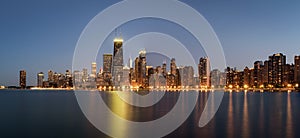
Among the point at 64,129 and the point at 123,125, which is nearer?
the point at 64,129

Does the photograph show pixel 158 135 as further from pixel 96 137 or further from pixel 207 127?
pixel 207 127

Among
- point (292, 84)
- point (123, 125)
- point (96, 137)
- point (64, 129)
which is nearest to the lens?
point (96, 137)

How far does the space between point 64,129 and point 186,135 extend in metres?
11.0

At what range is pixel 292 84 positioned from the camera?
634ft

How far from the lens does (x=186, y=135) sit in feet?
81.7

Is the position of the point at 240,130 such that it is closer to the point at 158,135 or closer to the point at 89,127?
the point at 158,135

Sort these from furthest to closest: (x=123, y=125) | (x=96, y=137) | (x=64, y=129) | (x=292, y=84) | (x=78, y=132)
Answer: (x=292, y=84)
(x=123, y=125)
(x=64, y=129)
(x=78, y=132)
(x=96, y=137)

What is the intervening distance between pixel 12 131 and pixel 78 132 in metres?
6.21

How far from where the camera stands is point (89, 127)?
29.0 meters

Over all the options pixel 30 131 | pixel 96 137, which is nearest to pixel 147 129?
pixel 96 137

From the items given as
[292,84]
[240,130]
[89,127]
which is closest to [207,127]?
[240,130]

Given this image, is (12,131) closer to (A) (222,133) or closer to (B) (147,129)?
(B) (147,129)

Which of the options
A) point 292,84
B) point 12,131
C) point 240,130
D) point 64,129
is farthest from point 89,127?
point 292,84

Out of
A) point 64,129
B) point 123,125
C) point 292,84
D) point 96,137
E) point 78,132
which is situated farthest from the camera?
point 292,84
